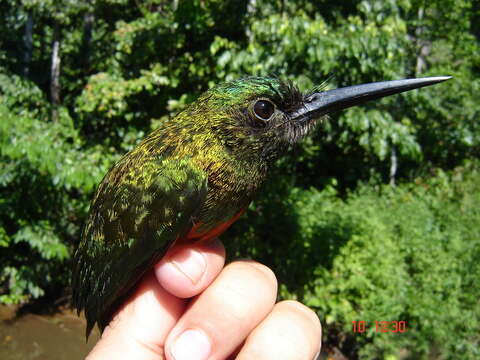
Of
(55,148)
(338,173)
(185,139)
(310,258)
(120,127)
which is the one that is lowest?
(338,173)

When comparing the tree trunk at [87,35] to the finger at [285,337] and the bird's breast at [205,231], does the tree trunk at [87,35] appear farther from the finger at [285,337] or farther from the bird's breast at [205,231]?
the finger at [285,337]

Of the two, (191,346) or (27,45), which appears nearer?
(191,346)

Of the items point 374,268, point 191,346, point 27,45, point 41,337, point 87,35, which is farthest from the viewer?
point 87,35

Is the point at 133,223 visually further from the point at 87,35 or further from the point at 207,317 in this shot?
the point at 87,35

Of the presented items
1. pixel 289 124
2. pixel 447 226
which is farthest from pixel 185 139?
pixel 447 226

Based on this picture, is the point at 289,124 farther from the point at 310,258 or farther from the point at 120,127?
the point at 120,127

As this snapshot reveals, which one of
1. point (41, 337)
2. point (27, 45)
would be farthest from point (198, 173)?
point (27, 45)

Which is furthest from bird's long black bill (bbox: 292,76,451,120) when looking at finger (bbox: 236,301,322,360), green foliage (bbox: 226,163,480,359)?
green foliage (bbox: 226,163,480,359)
